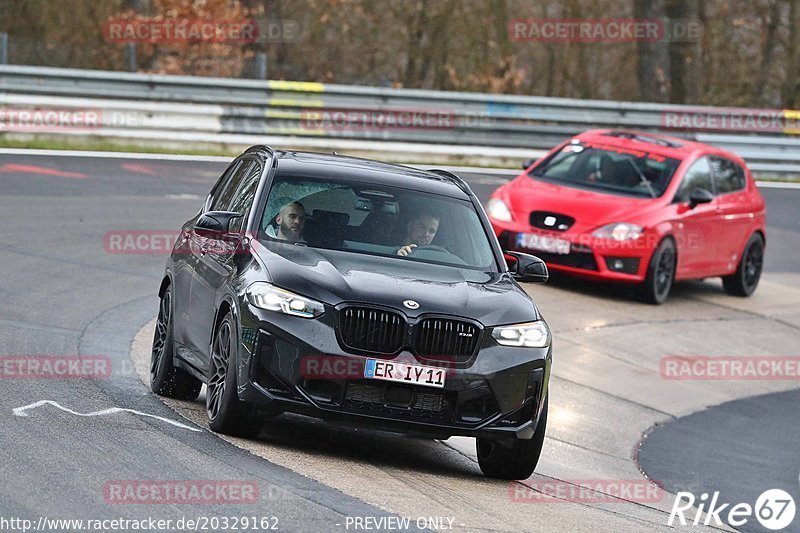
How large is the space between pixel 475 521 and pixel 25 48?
67.2 ft

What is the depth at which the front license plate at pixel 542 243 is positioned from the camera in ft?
53.7

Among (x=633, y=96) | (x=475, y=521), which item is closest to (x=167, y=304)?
(x=475, y=521)

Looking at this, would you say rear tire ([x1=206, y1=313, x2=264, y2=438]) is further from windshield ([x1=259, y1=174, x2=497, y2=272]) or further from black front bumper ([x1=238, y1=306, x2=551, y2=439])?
windshield ([x1=259, y1=174, x2=497, y2=272])

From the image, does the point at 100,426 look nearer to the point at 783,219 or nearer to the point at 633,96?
the point at 783,219

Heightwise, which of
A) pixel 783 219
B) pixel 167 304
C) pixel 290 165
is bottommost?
pixel 783 219

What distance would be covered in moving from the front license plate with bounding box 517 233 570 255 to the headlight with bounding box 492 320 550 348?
310 inches

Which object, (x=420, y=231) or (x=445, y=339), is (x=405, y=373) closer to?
(x=445, y=339)

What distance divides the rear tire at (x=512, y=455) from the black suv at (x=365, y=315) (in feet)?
0.04

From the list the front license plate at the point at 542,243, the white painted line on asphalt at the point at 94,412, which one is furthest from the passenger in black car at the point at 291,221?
the front license plate at the point at 542,243

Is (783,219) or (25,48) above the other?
(25,48)

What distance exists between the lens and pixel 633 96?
1641 inches

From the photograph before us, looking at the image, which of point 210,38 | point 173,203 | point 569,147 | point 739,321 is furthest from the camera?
point 210,38

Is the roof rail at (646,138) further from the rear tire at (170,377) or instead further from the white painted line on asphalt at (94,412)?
the white painted line on asphalt at (94,412)

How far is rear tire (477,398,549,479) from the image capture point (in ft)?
28.1
